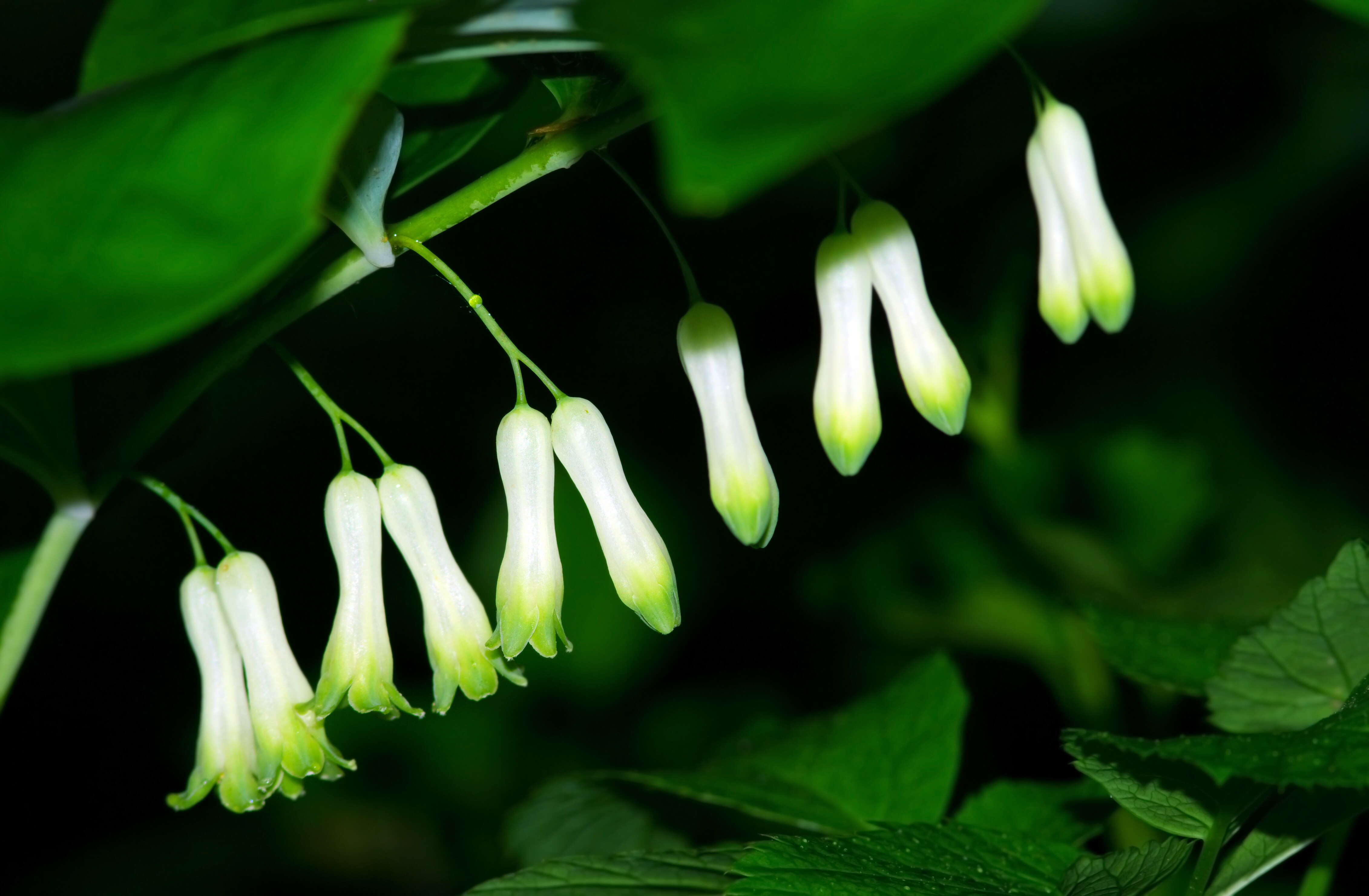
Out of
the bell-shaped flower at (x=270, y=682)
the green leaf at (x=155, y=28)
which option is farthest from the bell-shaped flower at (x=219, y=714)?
the green leaf at (x=155, y=28)

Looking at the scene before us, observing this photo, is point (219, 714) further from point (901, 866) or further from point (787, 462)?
point (787, 462)

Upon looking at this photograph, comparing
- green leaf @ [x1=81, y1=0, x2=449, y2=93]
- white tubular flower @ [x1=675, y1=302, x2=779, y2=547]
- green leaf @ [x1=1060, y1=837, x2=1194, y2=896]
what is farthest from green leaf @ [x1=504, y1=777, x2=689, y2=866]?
green leaf @ [x1=81, y1=0, x2=449, y2=93]

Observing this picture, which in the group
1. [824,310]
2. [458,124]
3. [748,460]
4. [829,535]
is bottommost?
[829,535]

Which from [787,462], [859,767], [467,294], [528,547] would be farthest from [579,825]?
[787,462]

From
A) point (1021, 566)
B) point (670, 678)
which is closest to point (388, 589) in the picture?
point (670, 678)

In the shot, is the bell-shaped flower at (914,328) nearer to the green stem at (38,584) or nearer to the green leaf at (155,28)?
the green leaf at (155,28)

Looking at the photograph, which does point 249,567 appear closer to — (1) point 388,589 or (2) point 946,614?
(1) point 388,589
